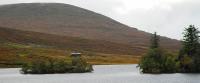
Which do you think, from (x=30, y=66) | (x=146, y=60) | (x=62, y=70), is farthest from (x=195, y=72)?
(x=30, y=66)

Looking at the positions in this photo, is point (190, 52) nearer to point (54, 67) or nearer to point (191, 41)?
point (191, 41)

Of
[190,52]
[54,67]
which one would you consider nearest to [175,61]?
[190,52]

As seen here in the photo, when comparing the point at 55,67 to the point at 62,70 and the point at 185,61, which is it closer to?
the point at 62,70

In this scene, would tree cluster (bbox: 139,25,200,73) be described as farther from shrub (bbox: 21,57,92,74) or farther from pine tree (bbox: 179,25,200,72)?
shrub (bbox: 21,57,92,74)

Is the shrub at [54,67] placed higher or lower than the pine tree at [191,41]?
lower

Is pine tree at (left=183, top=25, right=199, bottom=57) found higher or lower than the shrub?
higher

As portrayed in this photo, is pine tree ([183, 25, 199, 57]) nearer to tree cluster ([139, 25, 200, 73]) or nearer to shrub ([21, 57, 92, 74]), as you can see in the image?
tree cluster ([139, 25, 200, 73])

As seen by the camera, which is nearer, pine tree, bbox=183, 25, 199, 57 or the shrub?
pine tree, bbox=183, 25, 199, 57

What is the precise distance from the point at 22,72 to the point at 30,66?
3.54 m

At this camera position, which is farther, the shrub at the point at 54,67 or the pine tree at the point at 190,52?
the shrub at the point at 54,67

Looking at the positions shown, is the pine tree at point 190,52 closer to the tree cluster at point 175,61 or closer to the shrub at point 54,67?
the tree cluster at point 175,61

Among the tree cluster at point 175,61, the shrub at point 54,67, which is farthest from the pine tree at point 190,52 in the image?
the shrub at point 54,67

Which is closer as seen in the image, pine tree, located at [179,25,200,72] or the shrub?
pine tree, located at [179,25,200,72]

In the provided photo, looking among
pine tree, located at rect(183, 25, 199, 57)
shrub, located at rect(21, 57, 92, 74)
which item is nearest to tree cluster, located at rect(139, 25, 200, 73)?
pine tree, located at rect(183, 25, 199, 57)
